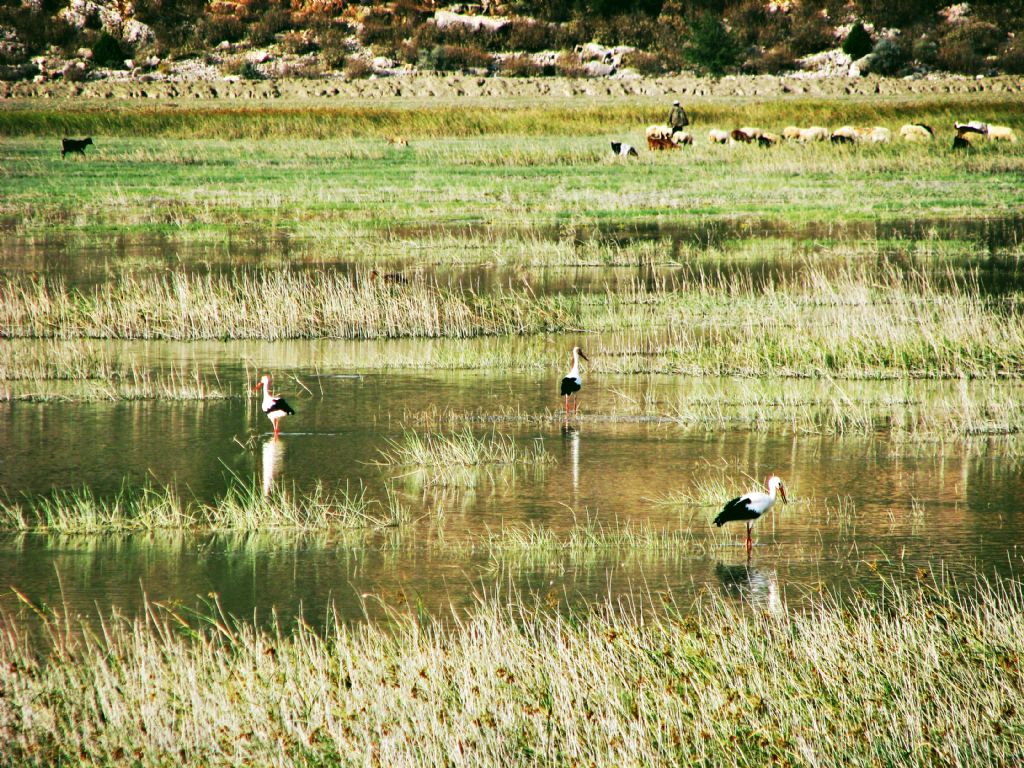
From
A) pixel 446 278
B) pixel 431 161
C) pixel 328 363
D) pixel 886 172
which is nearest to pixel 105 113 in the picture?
pixel 431 161

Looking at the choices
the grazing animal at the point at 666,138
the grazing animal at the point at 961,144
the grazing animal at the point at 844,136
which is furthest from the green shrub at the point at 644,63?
the grazing animal at the point at 961,144

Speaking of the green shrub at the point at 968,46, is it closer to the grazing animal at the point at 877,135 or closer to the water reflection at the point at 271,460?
the grazing animal at the point at 877,135

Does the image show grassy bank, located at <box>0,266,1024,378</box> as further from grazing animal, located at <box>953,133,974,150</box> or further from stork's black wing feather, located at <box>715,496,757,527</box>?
grazing animal, located at <box>953,133,974,150</box>

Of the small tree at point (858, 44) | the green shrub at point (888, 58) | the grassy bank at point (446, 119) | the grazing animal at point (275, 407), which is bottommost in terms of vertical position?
the grazing animal at point (275, 407)

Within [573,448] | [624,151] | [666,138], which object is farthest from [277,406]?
[666,138]

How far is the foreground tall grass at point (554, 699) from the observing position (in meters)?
6.96

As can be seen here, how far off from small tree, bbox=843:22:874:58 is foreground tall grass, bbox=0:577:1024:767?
3824 inches

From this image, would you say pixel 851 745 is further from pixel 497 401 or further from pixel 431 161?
pixel 431 161

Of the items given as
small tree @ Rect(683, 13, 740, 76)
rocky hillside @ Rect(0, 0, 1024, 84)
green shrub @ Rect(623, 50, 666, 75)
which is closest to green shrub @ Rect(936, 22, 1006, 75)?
rocky hillside @ Rect(0, 0, 1024, 84)

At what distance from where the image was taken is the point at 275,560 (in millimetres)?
11367

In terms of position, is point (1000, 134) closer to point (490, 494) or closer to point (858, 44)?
point (490, 494)

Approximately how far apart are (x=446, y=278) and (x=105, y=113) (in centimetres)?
4796

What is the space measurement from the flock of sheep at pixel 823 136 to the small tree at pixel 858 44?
45.0 m

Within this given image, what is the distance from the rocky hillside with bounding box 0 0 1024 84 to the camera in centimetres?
9931
